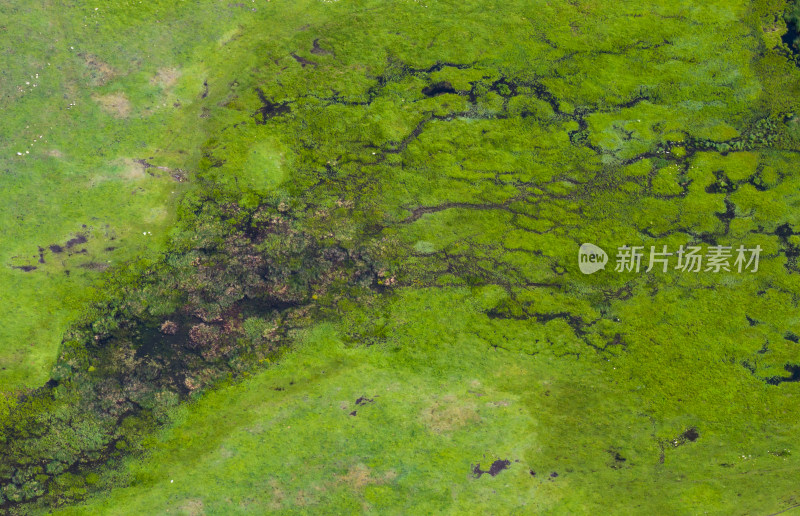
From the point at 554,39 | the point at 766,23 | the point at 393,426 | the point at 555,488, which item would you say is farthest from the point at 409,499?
the point at 766,23

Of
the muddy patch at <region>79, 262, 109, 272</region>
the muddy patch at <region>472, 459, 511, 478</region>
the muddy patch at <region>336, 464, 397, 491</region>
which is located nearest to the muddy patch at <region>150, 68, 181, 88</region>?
the muddy patch at <region>79, 262, 109, 272</region>

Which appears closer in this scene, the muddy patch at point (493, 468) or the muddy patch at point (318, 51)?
the muddy patch at point (493, 468)

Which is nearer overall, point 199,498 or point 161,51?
point 199,498

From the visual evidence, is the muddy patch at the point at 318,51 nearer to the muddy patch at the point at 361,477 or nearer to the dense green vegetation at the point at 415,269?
the dense green vegetation at the point at 415,269

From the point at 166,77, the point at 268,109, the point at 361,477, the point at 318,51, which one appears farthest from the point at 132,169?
the point at 361,477

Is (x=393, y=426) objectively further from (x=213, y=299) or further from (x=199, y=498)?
(x=213, y=299)

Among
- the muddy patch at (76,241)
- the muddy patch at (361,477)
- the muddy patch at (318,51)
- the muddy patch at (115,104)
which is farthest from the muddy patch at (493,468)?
the muddy patch at (115,104)
